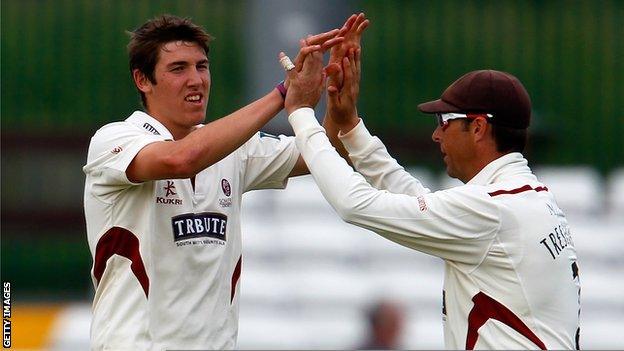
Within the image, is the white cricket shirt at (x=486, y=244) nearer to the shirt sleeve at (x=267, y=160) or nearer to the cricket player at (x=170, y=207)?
the cricket player at (x=170, y=207)

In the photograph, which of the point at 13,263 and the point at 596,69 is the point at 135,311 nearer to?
the point at 13,263

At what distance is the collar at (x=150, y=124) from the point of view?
17.5ft

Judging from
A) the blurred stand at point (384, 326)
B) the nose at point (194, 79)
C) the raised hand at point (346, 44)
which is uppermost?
the raised hand at point (346, 44)

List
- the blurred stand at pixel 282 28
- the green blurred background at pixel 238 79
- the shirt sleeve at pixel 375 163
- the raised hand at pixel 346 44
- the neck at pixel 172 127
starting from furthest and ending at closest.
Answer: the green blurred background at pixel 238 79, the blurred stand at pixel 282 28, the shirt sleeve at pixel 375 163, the neck at pixel 172 127, the raised hand at pixel 346 44

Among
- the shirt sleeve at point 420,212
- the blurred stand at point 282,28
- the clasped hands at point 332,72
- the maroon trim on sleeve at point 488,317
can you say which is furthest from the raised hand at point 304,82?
the blurred stand at point 282,28

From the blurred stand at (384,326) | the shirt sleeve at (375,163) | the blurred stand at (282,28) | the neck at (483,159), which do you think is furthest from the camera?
the blurred stand at (282,28)

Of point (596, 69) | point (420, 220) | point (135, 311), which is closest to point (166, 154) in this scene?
point (135, 311)

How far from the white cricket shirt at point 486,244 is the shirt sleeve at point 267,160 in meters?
0.57

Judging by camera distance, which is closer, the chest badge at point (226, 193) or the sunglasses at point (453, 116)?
the sunglasses at point (453, 116)

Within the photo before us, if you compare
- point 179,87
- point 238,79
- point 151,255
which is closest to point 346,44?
point 179,87

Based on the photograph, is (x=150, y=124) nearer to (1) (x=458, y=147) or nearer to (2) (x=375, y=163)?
(2) (x=375, y=163)

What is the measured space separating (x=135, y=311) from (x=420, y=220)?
1155 millimetres

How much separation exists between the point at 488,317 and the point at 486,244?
0.88ft

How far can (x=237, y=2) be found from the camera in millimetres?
11070
